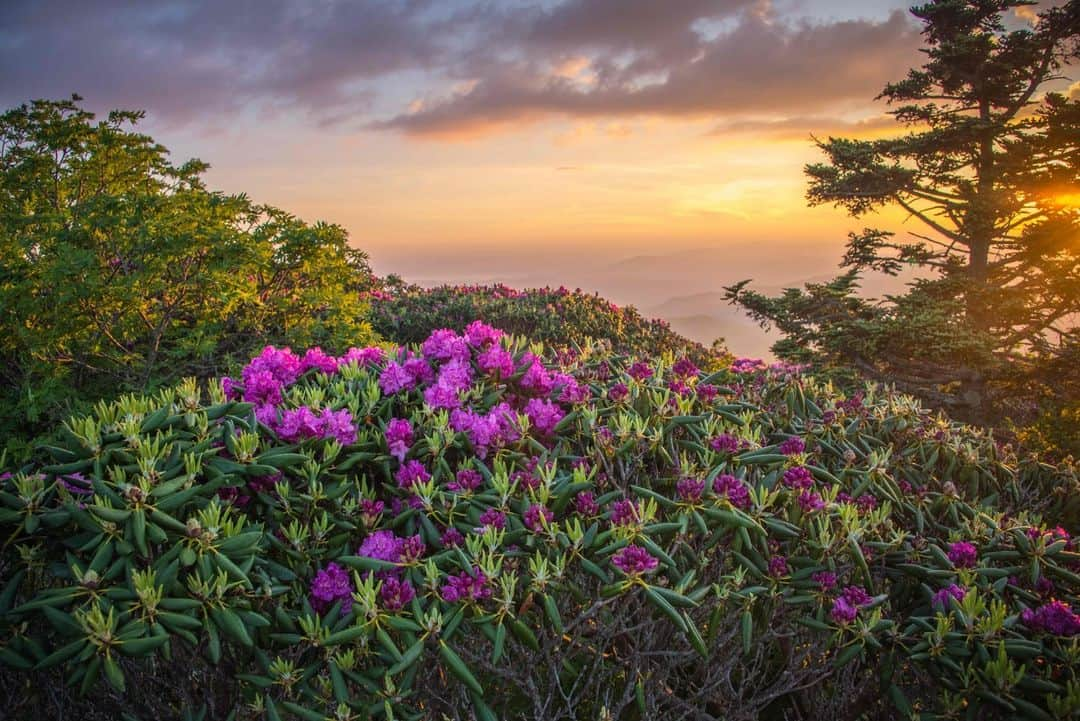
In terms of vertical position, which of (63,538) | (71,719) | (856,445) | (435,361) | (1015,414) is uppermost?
(435,361)

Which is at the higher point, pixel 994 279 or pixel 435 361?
pixel 435 361

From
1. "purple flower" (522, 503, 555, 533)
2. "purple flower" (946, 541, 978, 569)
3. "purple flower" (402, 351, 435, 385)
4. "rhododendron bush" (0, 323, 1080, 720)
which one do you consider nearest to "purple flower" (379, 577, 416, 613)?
"rhododendron bush" (0, 323, 1080, 720)

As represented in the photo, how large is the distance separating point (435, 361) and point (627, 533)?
1.89 meters

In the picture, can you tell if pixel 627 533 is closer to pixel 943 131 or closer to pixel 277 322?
pixel 277 322

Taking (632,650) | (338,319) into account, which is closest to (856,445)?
(632,650)

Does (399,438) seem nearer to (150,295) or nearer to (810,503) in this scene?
(810,503)

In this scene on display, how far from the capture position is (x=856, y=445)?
4.51 meters

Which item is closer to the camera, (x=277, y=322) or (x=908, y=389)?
(x=277, y=322)

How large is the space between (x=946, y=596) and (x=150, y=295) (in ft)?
26.2

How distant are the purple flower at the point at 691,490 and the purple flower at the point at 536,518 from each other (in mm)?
619

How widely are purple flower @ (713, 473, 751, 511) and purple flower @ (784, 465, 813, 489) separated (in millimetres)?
304

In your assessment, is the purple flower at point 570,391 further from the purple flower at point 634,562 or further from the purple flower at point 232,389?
the purple flower at point 232,389

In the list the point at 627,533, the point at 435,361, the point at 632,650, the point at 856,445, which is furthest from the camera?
the point at 856,445

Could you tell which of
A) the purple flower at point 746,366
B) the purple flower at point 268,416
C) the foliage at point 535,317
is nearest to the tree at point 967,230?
the foliage at point 535,317
